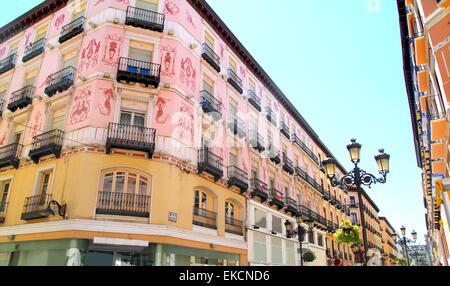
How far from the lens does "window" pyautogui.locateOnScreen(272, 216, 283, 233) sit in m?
21.8

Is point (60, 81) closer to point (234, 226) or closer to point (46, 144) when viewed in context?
point (46, 144)

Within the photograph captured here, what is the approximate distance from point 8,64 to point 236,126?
1419cm

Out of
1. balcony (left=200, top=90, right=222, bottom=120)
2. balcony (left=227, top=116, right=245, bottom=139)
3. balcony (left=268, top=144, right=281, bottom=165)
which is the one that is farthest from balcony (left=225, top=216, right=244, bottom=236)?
balcony (left=268, top=144, right=281, bottom=165)

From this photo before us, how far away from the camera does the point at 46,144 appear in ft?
46.6

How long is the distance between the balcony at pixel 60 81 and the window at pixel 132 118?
3127mm

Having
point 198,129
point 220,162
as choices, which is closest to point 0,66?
point 198,129

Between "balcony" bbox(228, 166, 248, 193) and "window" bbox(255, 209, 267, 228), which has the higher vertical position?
"balcony" bbox(228, 166, 248, 193)

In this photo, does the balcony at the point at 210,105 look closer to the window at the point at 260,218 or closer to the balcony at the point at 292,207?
the window at the point at 260,218

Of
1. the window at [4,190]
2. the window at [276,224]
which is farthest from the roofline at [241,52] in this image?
the window at [4,190]

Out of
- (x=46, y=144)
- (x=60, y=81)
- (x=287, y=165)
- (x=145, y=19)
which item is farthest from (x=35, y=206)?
(x=287, y=165)

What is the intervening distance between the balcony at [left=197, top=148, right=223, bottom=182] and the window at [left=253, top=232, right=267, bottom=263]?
513cm

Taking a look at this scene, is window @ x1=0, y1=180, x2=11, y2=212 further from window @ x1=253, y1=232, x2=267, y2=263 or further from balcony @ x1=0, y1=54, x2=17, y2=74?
→ window @ x1=253, y1=232, x2=267, y2=263

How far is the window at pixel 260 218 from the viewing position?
65.4 ft

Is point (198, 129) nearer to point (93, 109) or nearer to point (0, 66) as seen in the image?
point (93, 109)
